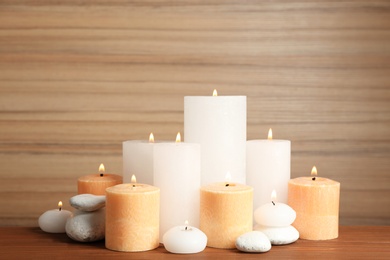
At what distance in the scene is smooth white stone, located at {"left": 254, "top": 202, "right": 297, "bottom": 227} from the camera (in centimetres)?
84

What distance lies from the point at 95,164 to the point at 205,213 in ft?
2.14

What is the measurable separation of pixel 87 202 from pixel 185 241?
0.50 ft

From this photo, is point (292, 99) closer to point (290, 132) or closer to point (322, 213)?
point (290, 132)

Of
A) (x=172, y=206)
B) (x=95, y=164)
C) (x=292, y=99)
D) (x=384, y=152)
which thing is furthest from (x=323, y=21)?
(x=172, y=206)

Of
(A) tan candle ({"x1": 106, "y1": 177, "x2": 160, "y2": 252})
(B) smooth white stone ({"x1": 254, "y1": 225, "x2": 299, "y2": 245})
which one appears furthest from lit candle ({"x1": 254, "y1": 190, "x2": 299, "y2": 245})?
(A) tan candle ({"x1": 106, "y1": 177, "x2": 160, "y2": 252})

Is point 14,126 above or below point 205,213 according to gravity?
above

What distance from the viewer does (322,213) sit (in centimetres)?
89

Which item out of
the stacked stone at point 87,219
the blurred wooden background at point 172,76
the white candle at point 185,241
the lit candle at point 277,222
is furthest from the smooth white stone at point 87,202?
the blurred wooden background at point 172,76

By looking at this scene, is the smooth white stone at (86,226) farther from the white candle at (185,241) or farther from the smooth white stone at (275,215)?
the smooth white stone at (275,215)

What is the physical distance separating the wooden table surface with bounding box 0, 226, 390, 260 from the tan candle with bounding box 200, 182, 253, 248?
2 centimetres

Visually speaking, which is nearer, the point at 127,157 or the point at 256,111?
the point at 127,157

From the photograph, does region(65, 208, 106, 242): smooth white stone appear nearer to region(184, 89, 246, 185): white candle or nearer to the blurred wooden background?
region(184, 89, 246, 185): white candle

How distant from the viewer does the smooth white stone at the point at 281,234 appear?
0.85m

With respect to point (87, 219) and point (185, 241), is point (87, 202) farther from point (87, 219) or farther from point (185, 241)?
point (185, 241)
